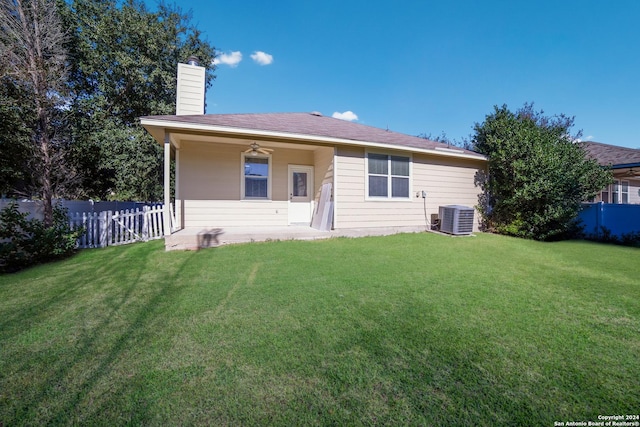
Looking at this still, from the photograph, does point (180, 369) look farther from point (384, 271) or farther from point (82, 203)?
point (82, 203)

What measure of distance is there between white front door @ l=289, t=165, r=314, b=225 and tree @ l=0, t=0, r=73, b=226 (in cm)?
630

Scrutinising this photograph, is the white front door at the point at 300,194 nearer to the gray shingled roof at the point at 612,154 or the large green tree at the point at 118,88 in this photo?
the large green tree at the point at 118,88

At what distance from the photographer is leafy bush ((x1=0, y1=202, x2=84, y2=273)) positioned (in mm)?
4838

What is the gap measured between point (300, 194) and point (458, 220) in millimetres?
4853

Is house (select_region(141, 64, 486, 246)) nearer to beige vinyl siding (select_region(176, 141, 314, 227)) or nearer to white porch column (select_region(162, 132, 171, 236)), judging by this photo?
beige vinyl siding (select_region(176, 141, 314, 227))

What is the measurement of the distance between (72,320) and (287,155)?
21.9ft

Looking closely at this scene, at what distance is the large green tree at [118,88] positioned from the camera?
1115 cm

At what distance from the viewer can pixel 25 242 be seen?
5.05 meters

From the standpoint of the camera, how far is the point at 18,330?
7.91ft

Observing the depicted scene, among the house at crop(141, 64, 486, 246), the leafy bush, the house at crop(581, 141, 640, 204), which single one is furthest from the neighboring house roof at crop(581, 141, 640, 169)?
the leafy bush

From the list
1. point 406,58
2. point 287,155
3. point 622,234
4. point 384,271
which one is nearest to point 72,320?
point 384,271

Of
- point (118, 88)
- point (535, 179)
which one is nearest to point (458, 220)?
point (535, 179)

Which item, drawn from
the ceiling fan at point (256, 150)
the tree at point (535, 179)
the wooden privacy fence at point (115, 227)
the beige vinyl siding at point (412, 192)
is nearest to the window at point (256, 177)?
the ceiling fan at point (256, 150)

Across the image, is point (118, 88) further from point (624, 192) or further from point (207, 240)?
point (624, 192)
